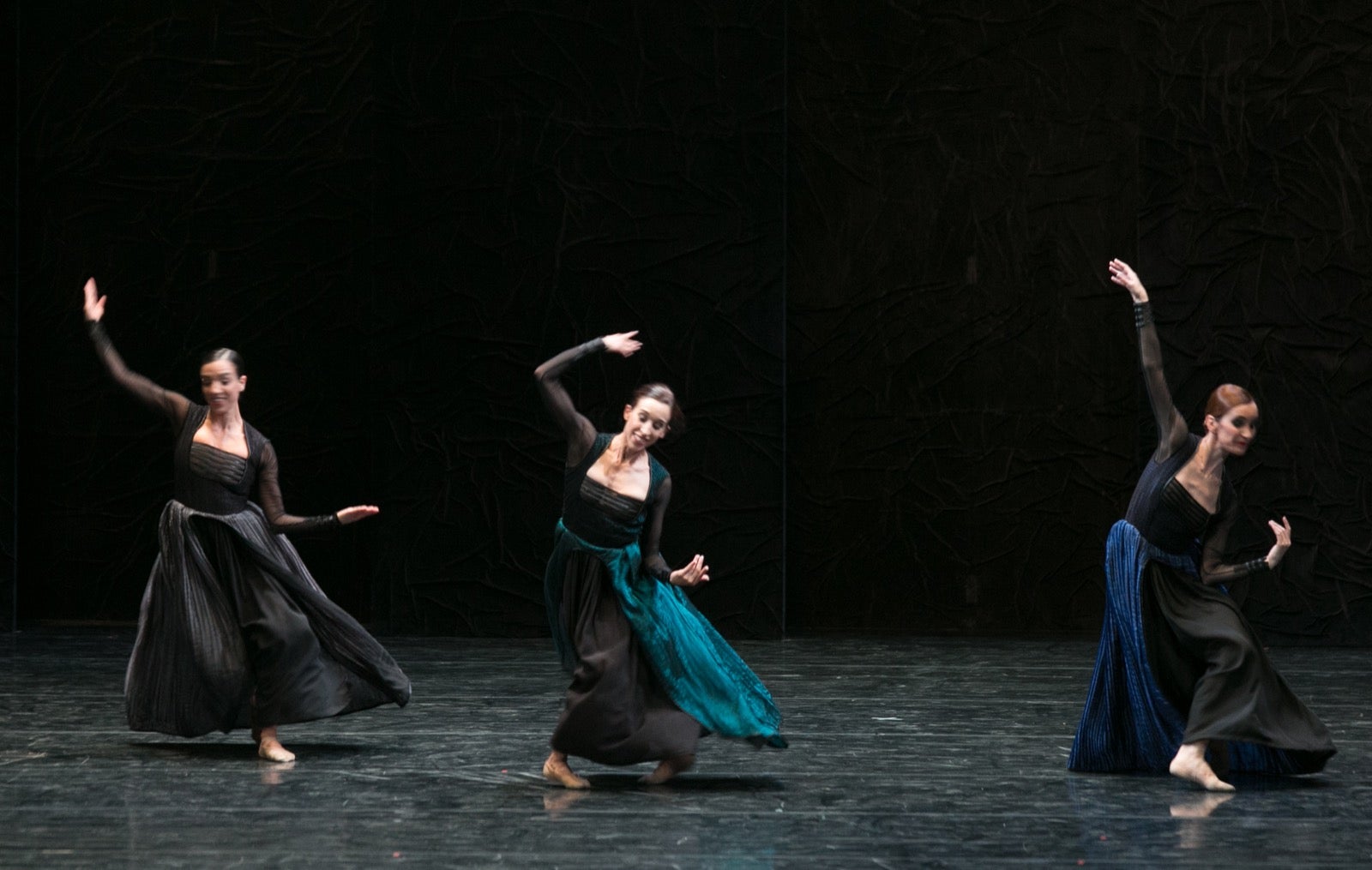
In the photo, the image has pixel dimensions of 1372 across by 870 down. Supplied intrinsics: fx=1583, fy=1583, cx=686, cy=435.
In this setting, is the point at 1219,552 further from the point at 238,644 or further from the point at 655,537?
the point at 238,644

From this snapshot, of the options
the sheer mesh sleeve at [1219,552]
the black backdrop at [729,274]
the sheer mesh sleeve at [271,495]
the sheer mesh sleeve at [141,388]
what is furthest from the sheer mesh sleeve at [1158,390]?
the black backdrop at [729,274]

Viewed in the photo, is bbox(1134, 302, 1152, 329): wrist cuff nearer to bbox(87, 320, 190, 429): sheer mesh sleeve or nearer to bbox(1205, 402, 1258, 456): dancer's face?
bbox(1205, 402, 1258, 456): dancer's face

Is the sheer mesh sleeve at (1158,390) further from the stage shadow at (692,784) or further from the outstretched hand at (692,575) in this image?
the stage shadow at (692,784)

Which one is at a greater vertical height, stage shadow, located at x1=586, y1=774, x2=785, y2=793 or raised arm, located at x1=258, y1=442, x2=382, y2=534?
raised arm, located at x1=258, y1=442, x2=382, y2=534

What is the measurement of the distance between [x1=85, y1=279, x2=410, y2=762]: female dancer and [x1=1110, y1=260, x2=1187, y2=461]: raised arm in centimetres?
224

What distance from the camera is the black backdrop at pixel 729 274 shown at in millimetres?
7434

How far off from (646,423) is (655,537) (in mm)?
315

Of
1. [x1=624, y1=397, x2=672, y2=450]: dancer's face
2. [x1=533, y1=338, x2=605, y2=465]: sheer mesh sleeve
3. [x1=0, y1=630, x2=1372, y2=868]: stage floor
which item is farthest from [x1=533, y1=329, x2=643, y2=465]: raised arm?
[x1=0, y1=630, x2=1372, y2=868]: stage floor

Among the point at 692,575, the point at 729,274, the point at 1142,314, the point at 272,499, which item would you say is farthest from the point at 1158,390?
Result: the point at 729,274

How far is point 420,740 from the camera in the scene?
15.8 feet

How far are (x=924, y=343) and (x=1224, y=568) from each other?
3.74 metres

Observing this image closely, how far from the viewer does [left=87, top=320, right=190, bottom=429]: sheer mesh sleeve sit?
4699 millimetres

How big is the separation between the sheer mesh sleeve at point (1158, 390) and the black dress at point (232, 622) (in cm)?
231

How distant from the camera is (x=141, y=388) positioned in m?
4.71
